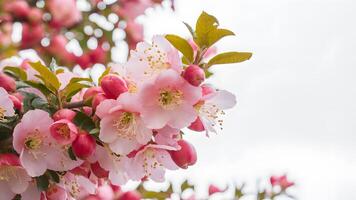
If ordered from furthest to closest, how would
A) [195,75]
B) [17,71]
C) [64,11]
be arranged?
[64,11], [17,71], [195,75]

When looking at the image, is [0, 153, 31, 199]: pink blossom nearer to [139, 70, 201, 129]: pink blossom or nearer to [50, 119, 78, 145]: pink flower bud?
[50, 119, 78, 145]: pink flower bud

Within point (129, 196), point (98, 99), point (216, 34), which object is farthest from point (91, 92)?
point (129, 196)

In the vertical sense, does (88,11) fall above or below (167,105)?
above

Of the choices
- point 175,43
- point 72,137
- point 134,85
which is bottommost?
point 72,137

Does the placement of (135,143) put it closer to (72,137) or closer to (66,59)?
(72,137)

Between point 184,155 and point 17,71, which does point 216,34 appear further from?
point 17,71

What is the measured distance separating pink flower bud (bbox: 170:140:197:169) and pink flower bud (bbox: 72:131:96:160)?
16cm

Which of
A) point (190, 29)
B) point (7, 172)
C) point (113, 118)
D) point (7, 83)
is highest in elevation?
point (190, 29)

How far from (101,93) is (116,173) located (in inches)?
6.4

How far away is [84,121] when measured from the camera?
3.81ft

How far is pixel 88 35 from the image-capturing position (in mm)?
2678

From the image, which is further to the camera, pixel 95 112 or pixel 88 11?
pixel 88 11

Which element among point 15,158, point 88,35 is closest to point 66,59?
point 88,35

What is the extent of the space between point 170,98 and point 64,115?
19cm
